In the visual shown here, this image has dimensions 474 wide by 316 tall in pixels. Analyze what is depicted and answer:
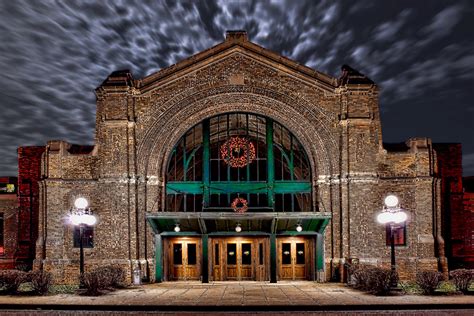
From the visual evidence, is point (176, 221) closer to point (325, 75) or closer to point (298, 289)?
point (298, 289)

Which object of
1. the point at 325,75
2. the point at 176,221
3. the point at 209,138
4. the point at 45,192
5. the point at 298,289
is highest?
the point at 325,75

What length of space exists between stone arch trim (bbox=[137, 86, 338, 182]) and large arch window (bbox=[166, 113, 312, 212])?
2.03ft

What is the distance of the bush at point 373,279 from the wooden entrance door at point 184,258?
7947 millimetres

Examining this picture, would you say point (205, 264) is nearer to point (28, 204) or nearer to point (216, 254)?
point (216, 254)

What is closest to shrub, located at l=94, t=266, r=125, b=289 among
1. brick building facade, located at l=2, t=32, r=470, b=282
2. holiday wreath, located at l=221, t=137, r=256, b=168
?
brick building facade, located at l=2, t=32, r=470, b=282

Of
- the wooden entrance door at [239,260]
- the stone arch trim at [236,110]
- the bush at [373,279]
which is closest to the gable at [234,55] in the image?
the stone arch trim at [236,110]

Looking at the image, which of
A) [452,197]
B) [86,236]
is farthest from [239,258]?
[452,197]

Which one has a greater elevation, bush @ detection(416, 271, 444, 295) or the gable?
the gable

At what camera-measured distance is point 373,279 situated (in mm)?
18156

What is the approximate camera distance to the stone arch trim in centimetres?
2289

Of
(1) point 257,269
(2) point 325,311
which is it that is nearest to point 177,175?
(1) point 257,269

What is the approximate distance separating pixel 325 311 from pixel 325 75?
38.1 ft

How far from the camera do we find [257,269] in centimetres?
2397

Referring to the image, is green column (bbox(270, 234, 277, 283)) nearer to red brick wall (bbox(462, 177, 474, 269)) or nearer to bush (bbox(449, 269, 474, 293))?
bush (bbox(449, 269, 474, 293))
